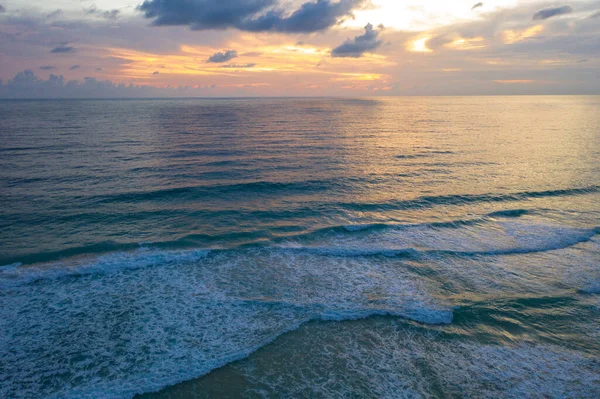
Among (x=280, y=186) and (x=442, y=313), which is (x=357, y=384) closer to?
(x=442, y=313)

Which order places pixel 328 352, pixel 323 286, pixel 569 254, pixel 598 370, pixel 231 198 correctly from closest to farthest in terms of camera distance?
pixel 598 370
pixel 328 352
pixel 323 286
pixel 569 254
pixel 231 198

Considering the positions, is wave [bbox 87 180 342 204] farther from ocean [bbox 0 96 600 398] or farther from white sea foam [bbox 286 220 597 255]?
white sea foam [bbox 286 220 597 255]

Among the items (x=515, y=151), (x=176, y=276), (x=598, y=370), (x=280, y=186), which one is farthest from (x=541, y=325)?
(x=515, y=151)

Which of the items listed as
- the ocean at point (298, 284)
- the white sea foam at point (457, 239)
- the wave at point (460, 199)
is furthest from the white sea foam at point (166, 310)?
the wave at point (460, 199)

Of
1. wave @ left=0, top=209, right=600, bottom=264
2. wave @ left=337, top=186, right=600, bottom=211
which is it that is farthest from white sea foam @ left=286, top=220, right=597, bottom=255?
wave @ left=337, top=186, right=600, bottom=211

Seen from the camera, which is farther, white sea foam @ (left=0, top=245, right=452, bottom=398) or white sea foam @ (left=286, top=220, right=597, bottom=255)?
white sea foam @ (left=286, top=220, right=597, bottom=255)

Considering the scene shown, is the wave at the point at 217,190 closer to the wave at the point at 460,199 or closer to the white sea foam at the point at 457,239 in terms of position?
the wave at the point at 460,199

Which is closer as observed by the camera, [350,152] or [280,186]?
[280,186]

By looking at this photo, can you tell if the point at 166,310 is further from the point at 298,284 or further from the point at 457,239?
the point at 457,239
